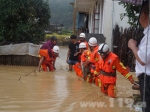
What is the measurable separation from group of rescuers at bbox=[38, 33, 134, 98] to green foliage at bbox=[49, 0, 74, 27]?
1696 inches

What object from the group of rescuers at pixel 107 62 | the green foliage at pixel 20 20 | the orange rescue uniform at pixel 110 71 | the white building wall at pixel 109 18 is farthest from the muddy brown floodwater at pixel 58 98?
the white building wall at pixel 109 18

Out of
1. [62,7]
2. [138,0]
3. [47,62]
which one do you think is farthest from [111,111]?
[62,7]

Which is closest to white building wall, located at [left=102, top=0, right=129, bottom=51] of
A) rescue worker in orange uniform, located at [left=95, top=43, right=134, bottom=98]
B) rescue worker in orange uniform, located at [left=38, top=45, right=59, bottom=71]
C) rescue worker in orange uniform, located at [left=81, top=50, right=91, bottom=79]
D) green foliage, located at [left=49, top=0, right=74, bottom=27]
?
rescue worker in orange uniform, located at [left=38, top=45, right=59, bottom=71]

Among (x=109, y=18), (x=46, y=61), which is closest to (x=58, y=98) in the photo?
(x=46, y=61)

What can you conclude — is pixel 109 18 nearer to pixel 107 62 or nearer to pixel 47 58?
pixel 47 58

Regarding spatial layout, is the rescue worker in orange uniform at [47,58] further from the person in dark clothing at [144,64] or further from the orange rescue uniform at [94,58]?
the person in dark clothing at [144,64]

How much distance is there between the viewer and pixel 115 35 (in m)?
12.6

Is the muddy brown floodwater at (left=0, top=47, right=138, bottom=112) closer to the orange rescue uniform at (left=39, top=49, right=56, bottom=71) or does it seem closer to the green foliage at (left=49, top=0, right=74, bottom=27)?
the orange rescue uniform at (left=39, top=49, right=56, bottom=71)

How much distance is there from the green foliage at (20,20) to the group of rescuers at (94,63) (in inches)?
79.8

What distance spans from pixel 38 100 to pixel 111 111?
1.48 m

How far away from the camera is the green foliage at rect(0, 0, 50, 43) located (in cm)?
1168

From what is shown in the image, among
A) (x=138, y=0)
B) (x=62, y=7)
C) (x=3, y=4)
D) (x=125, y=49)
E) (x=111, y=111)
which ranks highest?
(x=62, y=7)

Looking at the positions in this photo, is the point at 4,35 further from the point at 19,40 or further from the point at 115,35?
the point at 115,35

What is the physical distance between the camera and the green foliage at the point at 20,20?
11.7 metres
